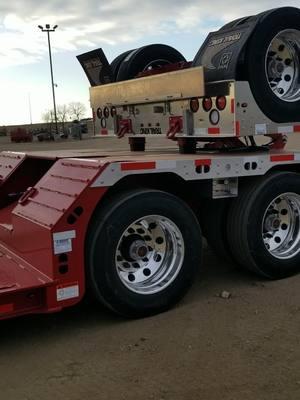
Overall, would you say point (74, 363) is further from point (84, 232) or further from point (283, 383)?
point (283, 383)

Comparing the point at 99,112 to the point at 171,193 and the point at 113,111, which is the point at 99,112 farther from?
the point at 171,193

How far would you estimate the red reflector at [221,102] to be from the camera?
201 inches

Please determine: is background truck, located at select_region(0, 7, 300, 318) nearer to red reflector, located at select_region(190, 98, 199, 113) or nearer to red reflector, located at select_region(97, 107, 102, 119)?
red reflector, located at select_region(190, 98, 199, 113)

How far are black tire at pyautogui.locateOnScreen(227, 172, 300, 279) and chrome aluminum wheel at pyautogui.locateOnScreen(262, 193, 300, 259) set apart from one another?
0.34 feet

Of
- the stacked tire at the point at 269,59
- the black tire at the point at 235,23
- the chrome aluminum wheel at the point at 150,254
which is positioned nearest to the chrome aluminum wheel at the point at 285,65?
the stacked tire at the point at 269,59

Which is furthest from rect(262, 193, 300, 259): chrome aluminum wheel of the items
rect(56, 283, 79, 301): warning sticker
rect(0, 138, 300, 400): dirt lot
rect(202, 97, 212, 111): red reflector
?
rect(56, 283, 79, 301): warning sticker

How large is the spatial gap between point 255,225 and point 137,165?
140 cm

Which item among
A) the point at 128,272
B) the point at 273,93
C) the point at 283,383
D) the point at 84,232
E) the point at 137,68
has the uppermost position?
the point at 137,68

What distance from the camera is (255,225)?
16.6 ft

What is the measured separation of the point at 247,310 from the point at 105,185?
155 centimetres

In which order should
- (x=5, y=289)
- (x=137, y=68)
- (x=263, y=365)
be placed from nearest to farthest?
(x=263, y=365), (x=5, y=289), (x=137, y=68)

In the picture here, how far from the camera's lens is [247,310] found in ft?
14.6

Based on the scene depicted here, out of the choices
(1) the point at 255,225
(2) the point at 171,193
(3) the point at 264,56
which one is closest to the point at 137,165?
(2) the point at 171,193

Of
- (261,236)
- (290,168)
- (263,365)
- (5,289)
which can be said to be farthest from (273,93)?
(5,289)
